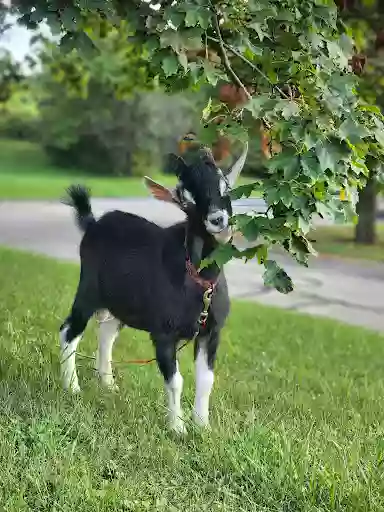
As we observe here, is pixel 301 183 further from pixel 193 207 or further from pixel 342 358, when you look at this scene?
pixel 342 358

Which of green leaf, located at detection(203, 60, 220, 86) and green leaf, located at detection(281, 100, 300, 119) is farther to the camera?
green leaf, located at detection(203, 60, 220, 86)

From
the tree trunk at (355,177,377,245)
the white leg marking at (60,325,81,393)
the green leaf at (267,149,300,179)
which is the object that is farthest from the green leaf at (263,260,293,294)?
the tree trunk at (355,177,377,245)

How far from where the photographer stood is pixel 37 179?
4.10m

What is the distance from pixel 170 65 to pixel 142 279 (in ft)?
2.75

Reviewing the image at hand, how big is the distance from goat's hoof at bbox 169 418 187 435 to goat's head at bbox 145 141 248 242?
70 cm

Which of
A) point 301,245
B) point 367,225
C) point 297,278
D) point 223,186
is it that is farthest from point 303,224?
point 367,225

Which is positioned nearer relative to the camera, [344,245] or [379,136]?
[379,136]

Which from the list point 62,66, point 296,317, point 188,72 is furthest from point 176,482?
point 62,66

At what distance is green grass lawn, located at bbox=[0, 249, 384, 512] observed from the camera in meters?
2.30

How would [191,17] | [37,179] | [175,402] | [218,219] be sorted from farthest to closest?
[37,179] → [175,402] → [218,219] → [191,17]

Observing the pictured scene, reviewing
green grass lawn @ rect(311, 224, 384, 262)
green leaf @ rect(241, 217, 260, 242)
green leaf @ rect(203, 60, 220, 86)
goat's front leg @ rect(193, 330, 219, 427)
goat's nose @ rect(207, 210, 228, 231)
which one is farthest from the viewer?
green grass lawn @ rect(311, 224, 384, 262)

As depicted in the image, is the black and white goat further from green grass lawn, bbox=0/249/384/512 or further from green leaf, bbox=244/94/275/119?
green leaf, bbox=244/94/275/119

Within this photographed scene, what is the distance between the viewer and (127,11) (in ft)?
9.32

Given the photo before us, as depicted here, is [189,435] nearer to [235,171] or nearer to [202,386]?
[202,386]
